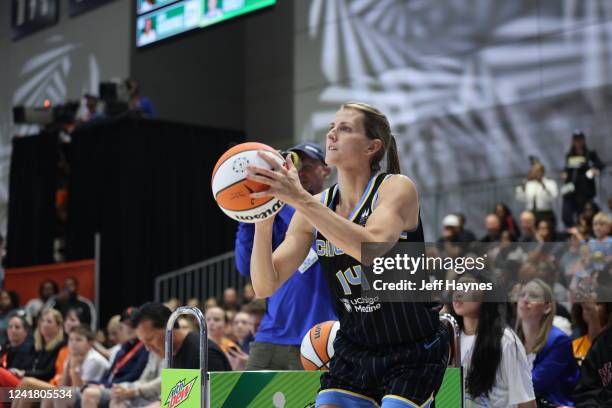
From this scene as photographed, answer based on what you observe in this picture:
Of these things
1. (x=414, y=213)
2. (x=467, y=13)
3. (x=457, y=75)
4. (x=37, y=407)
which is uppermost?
(x=467, y=13)

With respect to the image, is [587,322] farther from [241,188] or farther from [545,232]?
[545,232]

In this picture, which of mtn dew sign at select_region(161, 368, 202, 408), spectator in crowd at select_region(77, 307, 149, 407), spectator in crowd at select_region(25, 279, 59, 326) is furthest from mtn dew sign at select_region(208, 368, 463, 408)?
spectator in crowd at select_region(25, 279, 59, 326)

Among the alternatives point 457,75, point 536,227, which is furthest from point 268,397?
point 457,75

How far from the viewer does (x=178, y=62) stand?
21234 millimetres

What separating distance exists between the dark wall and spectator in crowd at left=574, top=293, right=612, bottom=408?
1480 centimetres

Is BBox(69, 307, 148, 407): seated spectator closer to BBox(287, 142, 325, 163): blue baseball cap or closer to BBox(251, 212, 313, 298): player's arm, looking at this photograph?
BBox(287, 142, 325, 163): blue baseball cap

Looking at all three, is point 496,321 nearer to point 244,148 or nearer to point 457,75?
point 244,148

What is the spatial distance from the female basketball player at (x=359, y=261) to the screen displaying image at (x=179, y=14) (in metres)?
8.62

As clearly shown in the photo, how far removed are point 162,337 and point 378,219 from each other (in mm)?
4249

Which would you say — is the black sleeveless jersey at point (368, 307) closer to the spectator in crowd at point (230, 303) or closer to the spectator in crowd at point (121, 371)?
the spectator in crowd at point (121, 371)

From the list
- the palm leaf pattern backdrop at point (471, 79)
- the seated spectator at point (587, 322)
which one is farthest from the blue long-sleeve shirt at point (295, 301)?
the palm leaf pattern backdrop at point (471, 79)

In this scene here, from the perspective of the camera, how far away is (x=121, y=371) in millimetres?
8594

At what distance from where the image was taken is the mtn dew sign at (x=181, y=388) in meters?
4.26

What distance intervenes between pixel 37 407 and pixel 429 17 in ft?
A: 39.9
